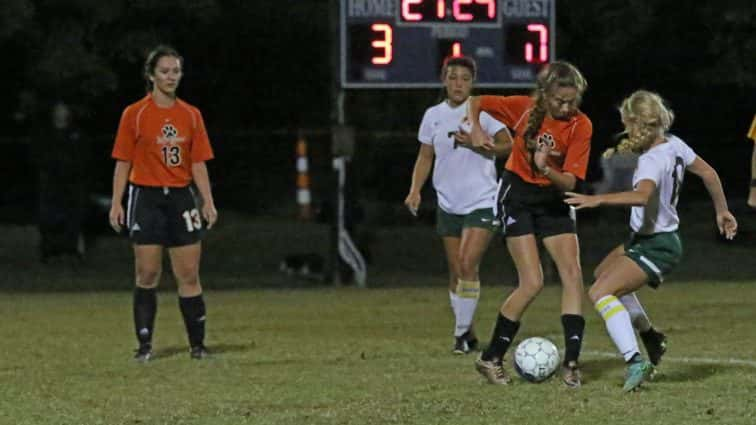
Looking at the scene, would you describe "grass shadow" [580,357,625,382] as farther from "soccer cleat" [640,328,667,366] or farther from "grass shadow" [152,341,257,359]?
"grass shadow" [152,341,257,359]

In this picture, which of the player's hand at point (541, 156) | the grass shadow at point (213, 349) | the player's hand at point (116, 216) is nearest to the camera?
the player's hand at point (541, 156)

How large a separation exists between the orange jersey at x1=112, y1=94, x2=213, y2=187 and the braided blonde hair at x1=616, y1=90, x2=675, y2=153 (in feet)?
10.5

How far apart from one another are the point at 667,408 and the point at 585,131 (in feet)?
5.60

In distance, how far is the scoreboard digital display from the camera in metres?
21.0

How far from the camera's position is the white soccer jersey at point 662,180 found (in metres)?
10.2

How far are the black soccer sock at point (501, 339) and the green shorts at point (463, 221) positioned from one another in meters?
2.04

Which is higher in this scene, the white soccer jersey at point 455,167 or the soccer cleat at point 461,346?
the white soccer jersey at point 455,167

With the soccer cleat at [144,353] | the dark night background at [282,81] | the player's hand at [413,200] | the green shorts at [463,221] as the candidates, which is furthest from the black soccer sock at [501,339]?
the dark night background at [282,81]

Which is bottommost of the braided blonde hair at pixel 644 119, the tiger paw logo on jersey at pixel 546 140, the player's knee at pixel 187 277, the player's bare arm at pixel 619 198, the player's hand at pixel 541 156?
the player's knee at pixel 187 277

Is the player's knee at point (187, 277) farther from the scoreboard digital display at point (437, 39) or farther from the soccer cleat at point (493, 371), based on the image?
the scoreboard digital display at point (437, 39)

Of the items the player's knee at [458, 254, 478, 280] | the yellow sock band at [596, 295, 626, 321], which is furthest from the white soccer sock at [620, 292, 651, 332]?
the player's knee at [458, 254, 478, 280]

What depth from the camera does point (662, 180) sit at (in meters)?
10.3

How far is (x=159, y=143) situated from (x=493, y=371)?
2.89 m

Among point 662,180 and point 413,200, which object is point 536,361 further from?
point 413,200
